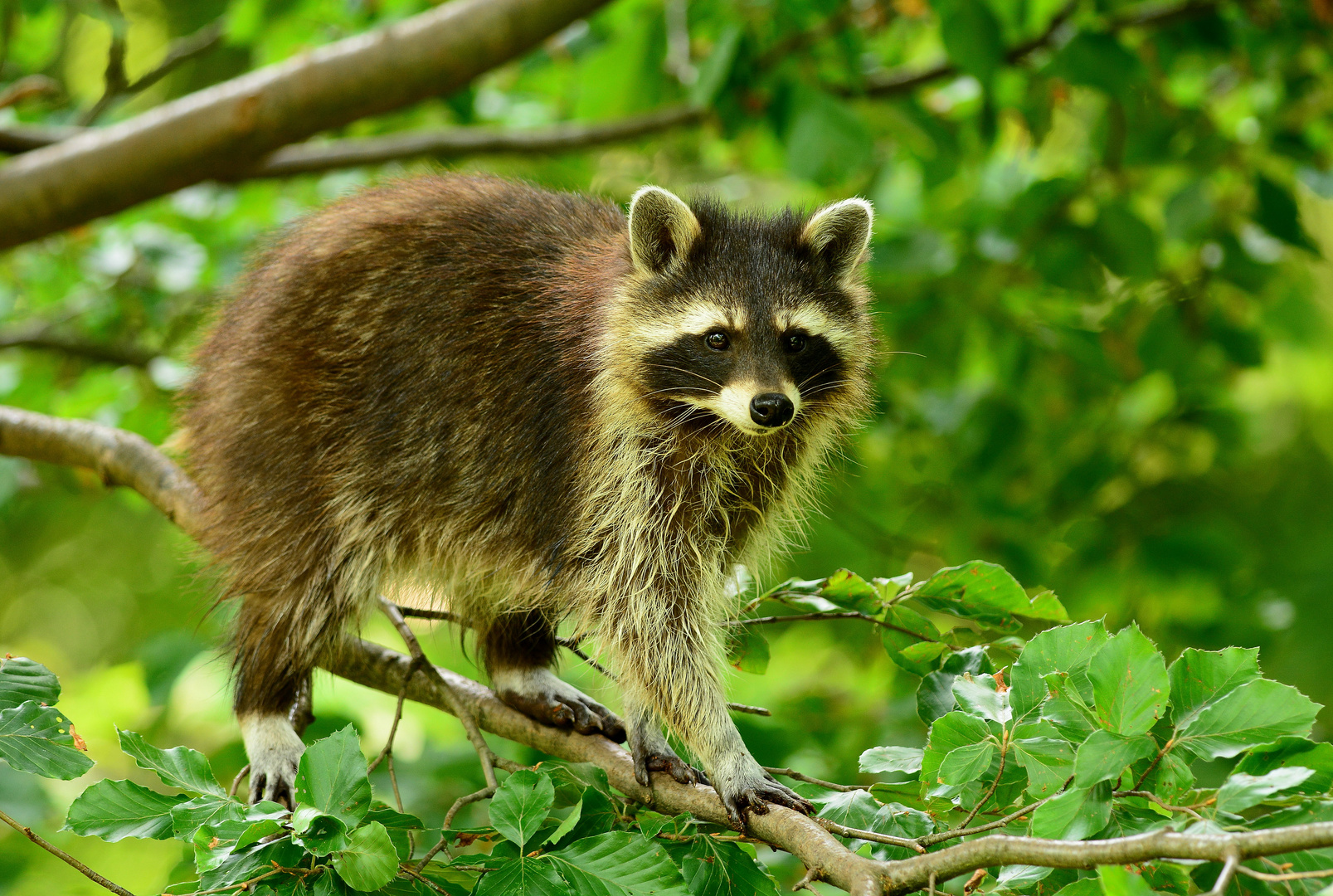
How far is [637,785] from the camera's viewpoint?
11.7 ft

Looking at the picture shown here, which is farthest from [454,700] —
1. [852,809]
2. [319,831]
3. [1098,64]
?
→ [1098,64]

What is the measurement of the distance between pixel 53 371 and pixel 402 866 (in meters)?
6.04

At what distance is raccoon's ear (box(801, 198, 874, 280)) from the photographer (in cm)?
427

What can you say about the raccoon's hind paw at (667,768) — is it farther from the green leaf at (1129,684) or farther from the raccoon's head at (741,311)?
the green leaf at (1129,684)

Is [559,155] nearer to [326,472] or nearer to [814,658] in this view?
[326,472]

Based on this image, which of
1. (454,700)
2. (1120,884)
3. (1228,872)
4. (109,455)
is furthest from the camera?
(109,455)

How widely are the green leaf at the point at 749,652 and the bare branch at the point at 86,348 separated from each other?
4049 mm

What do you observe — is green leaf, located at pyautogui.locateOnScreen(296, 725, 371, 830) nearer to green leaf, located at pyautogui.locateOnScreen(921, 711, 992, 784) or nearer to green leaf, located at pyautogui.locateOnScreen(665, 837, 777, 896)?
green leaf, located at pyautogui.locateOnScreen(665, 837, 777, 896)

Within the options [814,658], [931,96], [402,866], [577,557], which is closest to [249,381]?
[577,557]

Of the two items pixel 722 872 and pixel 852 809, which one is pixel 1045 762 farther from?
pixel 722 872

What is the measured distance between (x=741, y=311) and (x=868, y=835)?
1.93 meters

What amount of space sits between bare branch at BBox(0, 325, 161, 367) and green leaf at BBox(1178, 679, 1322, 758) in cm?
580

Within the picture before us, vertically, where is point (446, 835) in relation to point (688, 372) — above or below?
below

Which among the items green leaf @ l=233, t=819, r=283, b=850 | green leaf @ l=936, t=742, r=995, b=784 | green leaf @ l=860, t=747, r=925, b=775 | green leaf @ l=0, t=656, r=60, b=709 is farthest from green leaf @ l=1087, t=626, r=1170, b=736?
green leaf @ l=0, t=656, r=60, b=709
